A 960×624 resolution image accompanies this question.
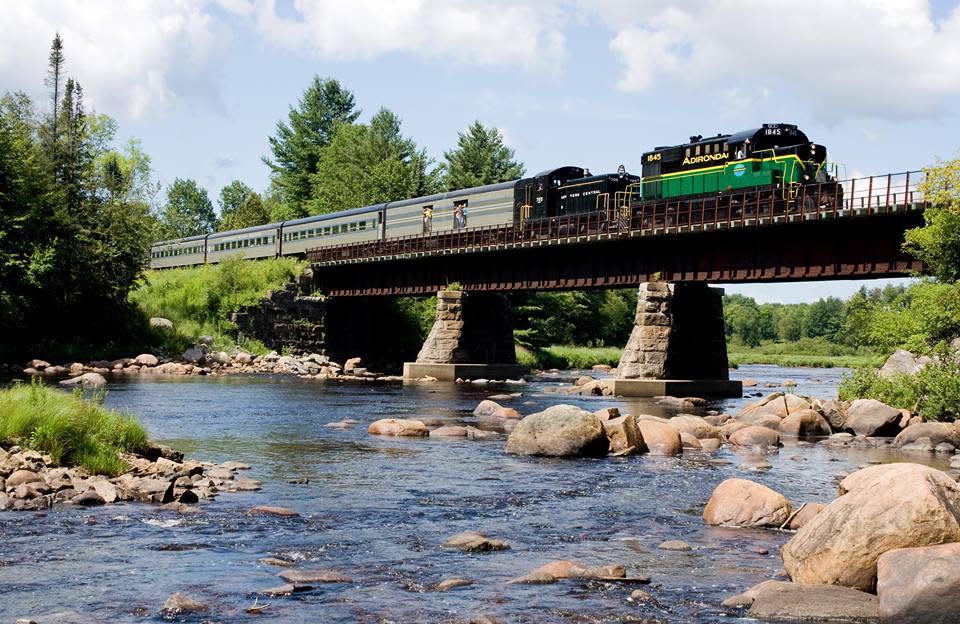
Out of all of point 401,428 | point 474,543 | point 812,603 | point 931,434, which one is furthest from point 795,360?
point 812,603

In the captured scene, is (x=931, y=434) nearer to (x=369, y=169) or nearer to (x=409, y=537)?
(x=409, y=537)

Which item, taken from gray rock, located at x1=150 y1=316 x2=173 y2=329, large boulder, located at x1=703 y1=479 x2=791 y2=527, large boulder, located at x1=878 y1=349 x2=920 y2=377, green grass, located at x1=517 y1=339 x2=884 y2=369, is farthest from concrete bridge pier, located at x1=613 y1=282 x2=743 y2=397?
gray rock, located at x1=150 y1=316 x2=173 y2=329

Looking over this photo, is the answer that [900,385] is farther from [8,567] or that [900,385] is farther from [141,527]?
[8,567]

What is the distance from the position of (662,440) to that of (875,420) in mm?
7807

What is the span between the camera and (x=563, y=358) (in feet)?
273

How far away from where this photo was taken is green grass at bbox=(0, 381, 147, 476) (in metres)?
17.4

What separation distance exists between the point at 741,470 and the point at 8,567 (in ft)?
47.1

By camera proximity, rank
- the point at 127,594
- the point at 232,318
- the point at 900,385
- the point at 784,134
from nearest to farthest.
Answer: the point at 127,594 < the point at 900,385 < the point at 784,134 < the point at 232,318

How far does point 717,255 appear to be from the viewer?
4453cm

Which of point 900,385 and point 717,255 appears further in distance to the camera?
point 717,255

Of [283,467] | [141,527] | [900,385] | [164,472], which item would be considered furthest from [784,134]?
[141,527]

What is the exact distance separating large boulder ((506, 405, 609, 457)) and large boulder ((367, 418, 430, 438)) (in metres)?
4.05

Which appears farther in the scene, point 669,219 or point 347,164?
point 347,164

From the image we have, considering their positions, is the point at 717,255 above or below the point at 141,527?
above
